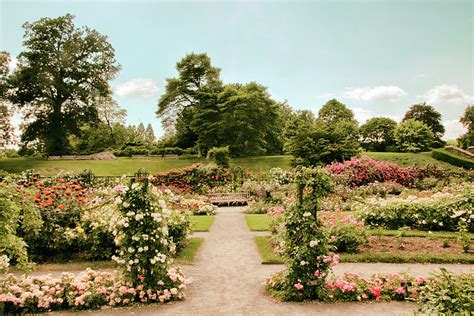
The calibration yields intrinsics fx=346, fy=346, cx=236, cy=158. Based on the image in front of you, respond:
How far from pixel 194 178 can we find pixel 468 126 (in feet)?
168

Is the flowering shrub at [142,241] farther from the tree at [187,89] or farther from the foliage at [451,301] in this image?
the tree at [187,89]

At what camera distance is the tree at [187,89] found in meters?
37.2

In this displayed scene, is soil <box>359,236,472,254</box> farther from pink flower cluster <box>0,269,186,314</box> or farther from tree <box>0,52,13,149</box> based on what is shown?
tree <box>0,52,13,149</box>

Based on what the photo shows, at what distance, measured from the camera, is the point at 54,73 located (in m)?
31.8

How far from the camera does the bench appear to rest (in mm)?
16297

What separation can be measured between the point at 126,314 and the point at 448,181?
1856 cm

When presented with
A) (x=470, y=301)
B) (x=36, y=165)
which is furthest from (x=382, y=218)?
(x=36, y=165)

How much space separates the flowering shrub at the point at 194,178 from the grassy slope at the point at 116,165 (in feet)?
26.6

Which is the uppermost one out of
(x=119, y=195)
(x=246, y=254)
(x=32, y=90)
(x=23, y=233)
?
(x=32, y=90)

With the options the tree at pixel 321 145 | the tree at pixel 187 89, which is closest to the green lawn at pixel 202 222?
the tree at pixel 321 145

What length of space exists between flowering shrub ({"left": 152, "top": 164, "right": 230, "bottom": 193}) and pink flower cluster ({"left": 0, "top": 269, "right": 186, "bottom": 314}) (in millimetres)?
12415

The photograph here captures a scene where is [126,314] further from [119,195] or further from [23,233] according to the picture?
[23,233]

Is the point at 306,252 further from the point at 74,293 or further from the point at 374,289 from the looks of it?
the point at 74,293

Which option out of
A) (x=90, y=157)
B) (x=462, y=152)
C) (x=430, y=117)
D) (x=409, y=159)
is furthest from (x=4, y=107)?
(x=430, y=117)
